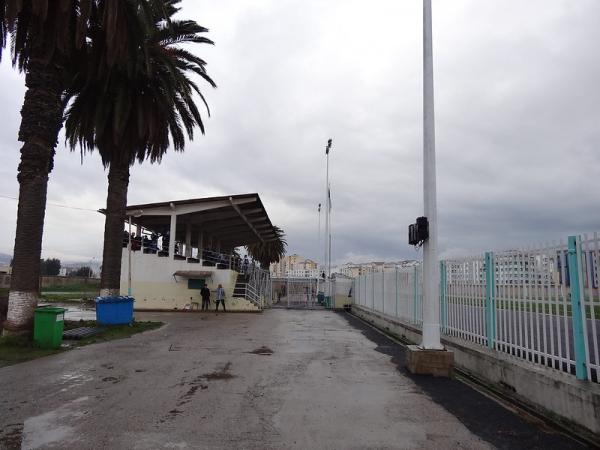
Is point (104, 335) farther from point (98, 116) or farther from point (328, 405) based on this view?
point (328, 405)

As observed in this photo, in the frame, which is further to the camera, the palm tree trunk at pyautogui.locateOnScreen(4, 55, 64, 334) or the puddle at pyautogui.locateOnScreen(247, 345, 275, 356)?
the palm tree trunk at pyautogui.locateOnScreen(4, 55, 64, 334)

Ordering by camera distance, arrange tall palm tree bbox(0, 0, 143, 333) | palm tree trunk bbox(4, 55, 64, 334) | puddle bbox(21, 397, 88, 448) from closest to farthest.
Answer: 1. puddle bbox(21, 397, 88, 448)
2. tall palm tree bbox(0, 0, 143, 333)
3. palm tree trunk bbox(4, 55, 64, 334)

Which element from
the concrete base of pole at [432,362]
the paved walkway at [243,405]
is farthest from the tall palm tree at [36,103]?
the concrete base of pole at [432,362]

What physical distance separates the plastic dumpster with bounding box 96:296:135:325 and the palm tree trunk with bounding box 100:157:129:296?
64.7 inches

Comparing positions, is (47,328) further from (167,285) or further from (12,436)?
(167,285)

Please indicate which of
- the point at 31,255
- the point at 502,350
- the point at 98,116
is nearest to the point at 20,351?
the point at 31,255

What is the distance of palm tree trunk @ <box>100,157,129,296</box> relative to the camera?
1773 cm

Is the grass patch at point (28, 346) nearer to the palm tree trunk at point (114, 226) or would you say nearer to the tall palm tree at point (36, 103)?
the tall palm tree at point (36, 103)

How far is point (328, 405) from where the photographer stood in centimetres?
652

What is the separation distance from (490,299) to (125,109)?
1398 centimetres

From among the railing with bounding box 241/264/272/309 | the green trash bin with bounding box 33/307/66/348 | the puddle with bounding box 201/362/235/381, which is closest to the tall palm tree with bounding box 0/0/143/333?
the green trash bin with bounding box 33/307/66/348

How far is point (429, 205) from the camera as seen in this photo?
29.0 feet

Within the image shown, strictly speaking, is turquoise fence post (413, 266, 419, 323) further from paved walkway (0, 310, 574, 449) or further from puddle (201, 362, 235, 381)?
puddle (201, 362, 235, 381)

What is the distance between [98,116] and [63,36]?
18.1 ft
